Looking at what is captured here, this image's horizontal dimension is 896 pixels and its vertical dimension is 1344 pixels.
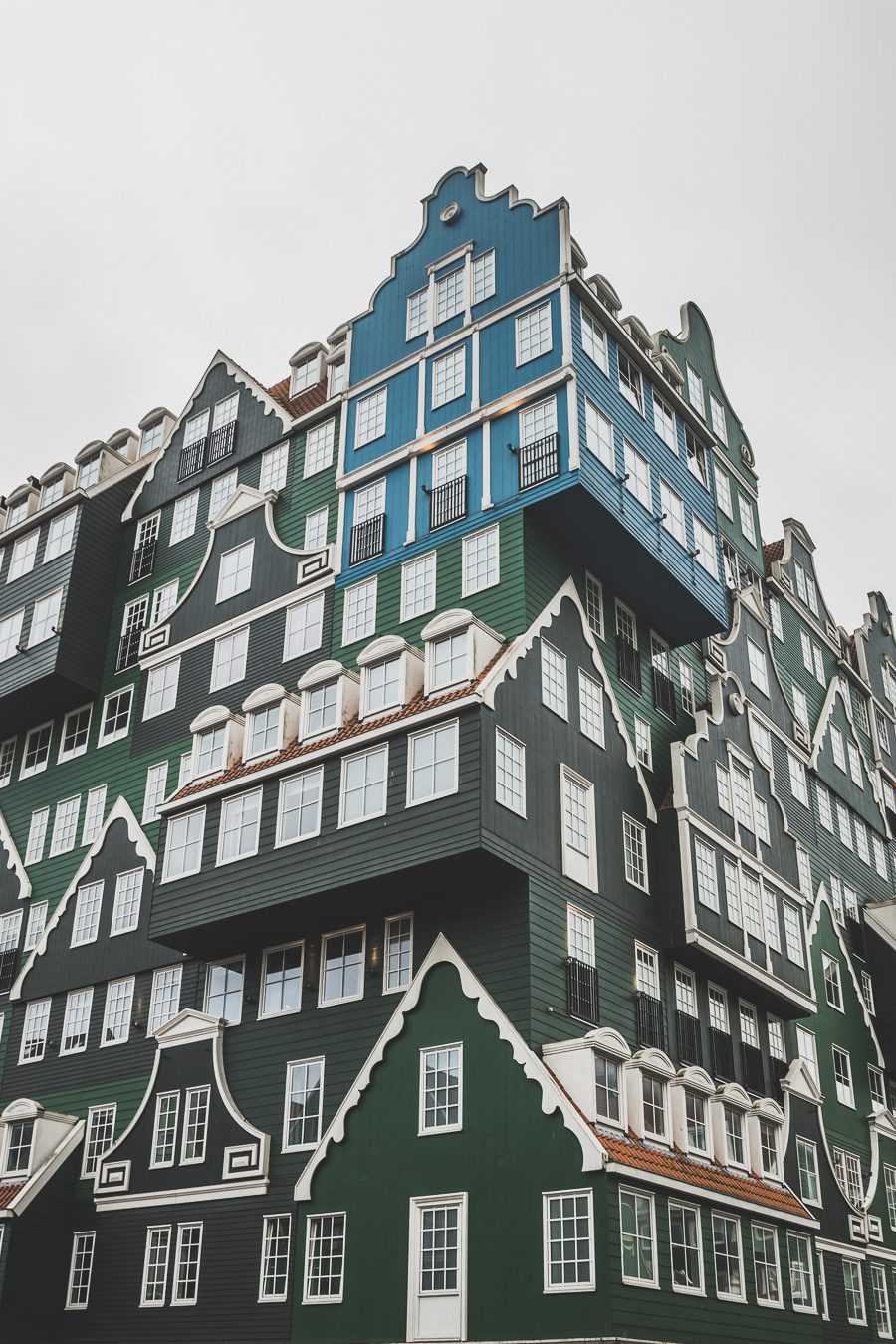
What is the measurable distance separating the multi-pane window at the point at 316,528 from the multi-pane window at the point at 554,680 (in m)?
Answer: 10.5

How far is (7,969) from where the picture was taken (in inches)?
1890

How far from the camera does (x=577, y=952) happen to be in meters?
35.2

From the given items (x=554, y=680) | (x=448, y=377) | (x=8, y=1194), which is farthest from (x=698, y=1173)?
(x=448, y=377)

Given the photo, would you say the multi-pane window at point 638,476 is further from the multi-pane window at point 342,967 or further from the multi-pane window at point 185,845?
the multi-pane window at point 185,845

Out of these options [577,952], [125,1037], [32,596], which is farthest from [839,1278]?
[32,596]

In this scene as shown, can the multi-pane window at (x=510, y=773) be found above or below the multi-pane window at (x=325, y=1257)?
above

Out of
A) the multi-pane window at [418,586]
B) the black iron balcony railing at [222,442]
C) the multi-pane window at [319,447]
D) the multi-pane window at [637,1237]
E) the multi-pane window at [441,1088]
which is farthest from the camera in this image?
the black iron balcony railing at [222,442]

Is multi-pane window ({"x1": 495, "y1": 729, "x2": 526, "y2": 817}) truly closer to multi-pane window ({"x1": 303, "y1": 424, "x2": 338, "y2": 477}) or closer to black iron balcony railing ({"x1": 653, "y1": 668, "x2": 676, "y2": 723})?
black iron balcony railing ({"x1": 653, "y1": 668, "x2": 676, "y2": 723})

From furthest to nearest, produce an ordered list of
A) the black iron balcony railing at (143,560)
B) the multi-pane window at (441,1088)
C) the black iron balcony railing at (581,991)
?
the black iron balcony railing at (143,560) < the black iron balcony railing at (581,991) < the multi-pane window at (441,1088)

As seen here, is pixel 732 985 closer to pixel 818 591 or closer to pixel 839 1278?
pixel 839 1278

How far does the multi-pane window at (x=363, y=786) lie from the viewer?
35.7 metres

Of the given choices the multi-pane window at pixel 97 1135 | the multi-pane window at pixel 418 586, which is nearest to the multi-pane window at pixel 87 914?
the multi-pane window at pixel 97 1135

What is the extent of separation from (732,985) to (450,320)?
23.4 m

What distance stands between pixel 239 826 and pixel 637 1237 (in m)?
15.9
